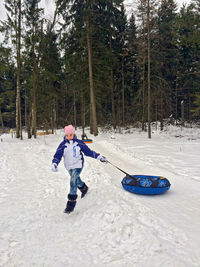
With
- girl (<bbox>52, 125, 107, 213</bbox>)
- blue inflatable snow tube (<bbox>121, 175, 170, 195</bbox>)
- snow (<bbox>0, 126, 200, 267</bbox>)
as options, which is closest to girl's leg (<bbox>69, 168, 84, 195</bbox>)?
girl (<bbox>52, 125, 107, 213</bbox>)

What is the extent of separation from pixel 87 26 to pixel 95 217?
61.9 feet

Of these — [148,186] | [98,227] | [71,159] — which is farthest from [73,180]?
[148,186]

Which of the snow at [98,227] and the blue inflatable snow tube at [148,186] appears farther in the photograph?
the blue inflatable snow tube at [148,186]

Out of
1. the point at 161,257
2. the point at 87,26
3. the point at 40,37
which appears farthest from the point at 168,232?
the point at 40,37

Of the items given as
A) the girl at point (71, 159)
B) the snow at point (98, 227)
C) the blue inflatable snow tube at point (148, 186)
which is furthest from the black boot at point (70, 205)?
the blue inflatable snow tube at point (148, 186)

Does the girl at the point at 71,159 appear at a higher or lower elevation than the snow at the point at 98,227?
higher

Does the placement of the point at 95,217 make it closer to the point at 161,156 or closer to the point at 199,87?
the point at 161,156

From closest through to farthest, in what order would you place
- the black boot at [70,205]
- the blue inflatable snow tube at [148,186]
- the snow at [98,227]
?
the snow at [98,227] < the black boot at [70,205] < the blue inflatable snow tube at [148,186]

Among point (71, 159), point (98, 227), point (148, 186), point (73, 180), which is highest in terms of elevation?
point (71, 159)

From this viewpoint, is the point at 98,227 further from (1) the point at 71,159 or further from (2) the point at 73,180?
(1) the point at 71,159

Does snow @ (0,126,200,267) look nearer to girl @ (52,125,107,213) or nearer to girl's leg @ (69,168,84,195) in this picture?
girl @ (52,125,107,213)

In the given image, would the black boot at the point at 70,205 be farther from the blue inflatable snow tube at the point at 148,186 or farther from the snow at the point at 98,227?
the blue inflatable snow tube at the point at 148,186

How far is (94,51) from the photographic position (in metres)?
19.6

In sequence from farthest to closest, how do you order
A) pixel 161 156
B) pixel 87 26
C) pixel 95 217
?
1. pixel 87 26
2. pixel 161 156
3. pixel 95 217
